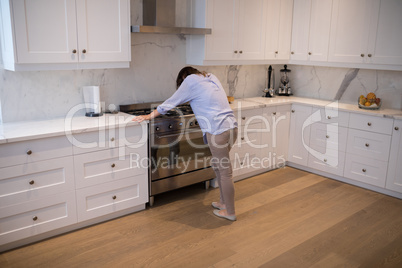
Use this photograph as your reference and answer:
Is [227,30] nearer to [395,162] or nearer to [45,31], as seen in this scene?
[45,31]

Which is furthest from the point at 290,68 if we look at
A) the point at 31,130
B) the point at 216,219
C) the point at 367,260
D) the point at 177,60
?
the point at 31,130

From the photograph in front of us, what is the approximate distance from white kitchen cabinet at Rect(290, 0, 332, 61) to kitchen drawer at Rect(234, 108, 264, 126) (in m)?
1.03

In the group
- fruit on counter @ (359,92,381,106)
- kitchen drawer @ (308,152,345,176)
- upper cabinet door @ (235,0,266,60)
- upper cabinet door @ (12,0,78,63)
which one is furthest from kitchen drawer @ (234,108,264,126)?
upper cabinet door @ (12,0,78,63)

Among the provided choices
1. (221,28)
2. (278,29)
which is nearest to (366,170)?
(278,29)

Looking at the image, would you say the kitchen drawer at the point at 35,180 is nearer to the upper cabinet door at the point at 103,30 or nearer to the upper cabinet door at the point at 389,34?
the upper cabinet door at the point at 103,30

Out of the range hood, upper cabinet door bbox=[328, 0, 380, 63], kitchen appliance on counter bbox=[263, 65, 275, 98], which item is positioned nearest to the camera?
the range hood

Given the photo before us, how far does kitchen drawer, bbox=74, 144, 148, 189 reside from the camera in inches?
119

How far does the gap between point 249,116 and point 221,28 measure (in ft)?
3.33

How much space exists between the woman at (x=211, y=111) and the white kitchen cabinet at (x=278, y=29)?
165 centimetres

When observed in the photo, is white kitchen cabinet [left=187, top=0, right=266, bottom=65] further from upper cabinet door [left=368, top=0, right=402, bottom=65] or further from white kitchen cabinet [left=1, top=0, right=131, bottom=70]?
upper cabinet door [left=368, top=0, right=402, bottom=65]

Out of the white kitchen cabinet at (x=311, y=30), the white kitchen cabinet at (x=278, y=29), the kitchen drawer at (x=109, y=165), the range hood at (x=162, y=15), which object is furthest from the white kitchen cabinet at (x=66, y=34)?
the white kitchen cabinet at (x=311, y=30)

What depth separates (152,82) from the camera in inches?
155

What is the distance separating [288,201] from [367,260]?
44.3 inches

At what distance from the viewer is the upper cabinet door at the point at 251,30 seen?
13.7ft
